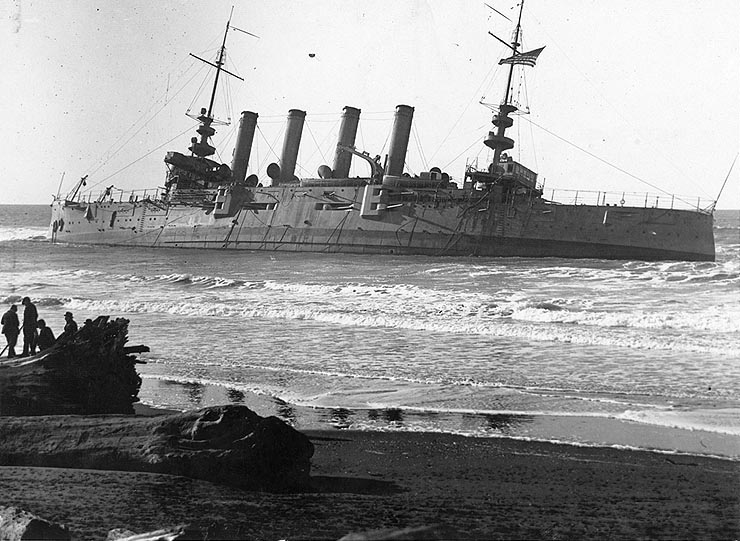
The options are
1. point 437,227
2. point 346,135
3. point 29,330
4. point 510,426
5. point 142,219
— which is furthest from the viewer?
point 142,219

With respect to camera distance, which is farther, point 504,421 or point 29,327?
point 29,327

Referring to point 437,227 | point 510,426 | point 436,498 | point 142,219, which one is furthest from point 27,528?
point 142,219

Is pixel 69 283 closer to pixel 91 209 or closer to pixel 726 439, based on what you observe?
pixel 726 439

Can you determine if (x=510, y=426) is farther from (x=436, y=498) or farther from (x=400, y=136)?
(x=400, y=136)

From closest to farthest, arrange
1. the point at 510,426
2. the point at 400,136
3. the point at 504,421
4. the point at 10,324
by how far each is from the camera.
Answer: the point at 510,426, the point at 504,421, the point at 10,324, the point at 400,136

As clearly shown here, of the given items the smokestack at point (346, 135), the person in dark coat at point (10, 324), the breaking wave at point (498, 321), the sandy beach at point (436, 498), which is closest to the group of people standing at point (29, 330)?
the person in dark coat at point (10, 324)

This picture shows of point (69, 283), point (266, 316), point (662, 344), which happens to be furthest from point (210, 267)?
point (662, 344)

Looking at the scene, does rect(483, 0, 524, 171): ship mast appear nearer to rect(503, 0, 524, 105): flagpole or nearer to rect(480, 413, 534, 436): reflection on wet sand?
rect(503, 0, 524, 105): flagpole
